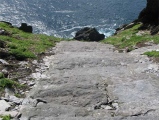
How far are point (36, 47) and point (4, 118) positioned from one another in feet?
45.6

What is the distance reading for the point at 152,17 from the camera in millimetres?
45156

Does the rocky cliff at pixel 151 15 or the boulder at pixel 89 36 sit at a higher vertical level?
the boulder at pixel 89 36

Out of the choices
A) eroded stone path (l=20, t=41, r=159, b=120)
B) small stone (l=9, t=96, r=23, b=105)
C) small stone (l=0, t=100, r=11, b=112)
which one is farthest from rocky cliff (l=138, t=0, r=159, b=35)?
small stone (l=0, t=100, r=11, b=112)

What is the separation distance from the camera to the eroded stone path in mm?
11336

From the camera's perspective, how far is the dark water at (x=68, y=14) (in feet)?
289

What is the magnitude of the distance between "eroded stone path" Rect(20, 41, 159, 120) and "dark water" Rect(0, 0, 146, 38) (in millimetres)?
62597

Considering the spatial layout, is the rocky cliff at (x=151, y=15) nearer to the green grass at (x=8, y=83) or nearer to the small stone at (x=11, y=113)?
the green grass at (x=8, y=83)

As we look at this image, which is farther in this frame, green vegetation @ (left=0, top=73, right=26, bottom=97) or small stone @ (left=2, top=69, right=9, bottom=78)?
small stone @ (left=2, top=69, right=9, bottom=78)

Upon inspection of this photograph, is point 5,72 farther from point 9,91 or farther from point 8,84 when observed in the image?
point 9,91

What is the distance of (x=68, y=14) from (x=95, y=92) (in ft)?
287

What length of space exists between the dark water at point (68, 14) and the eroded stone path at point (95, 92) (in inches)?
2464

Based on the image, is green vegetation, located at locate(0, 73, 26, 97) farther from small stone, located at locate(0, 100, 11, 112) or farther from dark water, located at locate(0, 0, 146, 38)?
dark water, located at locate(0, 0, 146, 38)

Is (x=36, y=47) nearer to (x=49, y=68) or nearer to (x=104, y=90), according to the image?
(x=49, y=68)

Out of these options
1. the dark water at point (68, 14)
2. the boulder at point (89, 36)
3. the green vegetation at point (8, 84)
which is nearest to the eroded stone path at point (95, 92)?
the green vegetation at point (8, 84)
